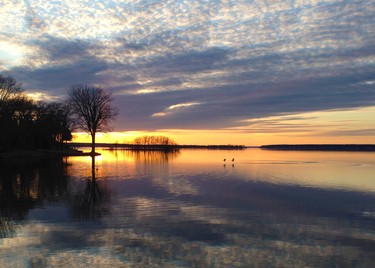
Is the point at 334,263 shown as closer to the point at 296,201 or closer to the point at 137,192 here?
the point at 296,201

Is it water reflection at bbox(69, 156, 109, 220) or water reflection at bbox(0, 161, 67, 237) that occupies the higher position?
water reflection at bbox(0, 161, 67, 237)

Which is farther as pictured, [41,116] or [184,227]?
[41,116]

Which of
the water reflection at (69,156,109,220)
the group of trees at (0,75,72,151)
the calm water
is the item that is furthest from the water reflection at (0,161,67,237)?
the group of trees at (0,75,72,151)

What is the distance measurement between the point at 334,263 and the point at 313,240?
7.69 ft

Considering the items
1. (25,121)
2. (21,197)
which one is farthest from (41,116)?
(21,197)

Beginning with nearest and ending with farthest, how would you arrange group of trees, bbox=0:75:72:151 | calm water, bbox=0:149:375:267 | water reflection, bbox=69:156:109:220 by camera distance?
calm water, bbox=0:149:375:267, water reflection, bbox=69:156:109:220, group of trees, bbox=0:75:72:151

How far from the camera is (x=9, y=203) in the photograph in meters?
18.4

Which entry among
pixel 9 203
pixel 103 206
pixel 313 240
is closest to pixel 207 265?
pixel 313 240

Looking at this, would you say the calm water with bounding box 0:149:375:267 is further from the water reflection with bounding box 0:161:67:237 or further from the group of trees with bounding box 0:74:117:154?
the group of trees with bounding box 0:74:117:154

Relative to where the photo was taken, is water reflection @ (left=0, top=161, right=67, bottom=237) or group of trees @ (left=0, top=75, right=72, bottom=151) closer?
water reflection @ (left=0, top=161, right=67, bottom=237)

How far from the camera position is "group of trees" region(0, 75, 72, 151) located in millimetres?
64812

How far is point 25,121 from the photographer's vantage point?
77.4 meters

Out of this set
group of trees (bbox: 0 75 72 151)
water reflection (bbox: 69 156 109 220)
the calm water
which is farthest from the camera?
group of trees (bbox: 0 75 72 151)

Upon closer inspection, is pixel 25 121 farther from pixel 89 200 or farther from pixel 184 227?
pixel 184 227
